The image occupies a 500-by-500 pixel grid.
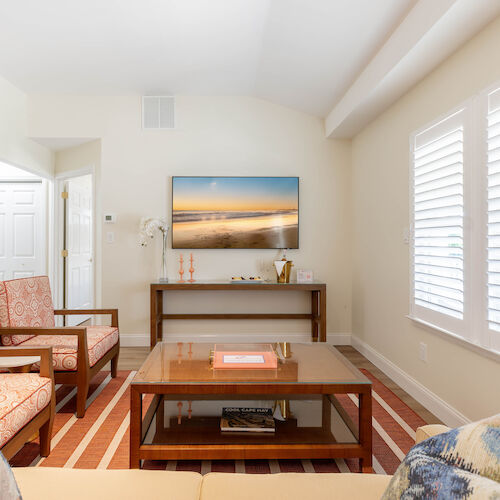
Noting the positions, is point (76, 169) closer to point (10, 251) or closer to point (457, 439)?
point (10, 251)

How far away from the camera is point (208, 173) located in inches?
175

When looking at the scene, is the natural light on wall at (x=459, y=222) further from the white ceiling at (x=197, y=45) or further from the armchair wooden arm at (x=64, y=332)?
Result: the armchair wooden arm at (x=64, y=332)

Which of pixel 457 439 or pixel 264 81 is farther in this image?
pixel 264 81

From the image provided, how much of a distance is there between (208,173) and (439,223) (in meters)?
2.62

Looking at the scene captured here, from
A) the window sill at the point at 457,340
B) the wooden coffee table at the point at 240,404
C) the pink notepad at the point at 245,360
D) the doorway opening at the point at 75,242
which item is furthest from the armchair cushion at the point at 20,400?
the doorway opening at the point at 75,242

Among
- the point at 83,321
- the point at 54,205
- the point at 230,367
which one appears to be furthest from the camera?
the point at 83,321

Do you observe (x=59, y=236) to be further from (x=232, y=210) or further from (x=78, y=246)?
(x=232, y=210)

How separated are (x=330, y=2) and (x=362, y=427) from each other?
2547mm

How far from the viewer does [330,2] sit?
258cm

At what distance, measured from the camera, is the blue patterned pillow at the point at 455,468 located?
0.60 metres

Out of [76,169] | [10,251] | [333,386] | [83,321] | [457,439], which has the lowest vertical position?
[83,321]

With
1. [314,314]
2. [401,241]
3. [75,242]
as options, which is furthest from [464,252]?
[75,242]

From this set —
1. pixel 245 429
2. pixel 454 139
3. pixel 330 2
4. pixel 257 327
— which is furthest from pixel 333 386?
pixel 257 327

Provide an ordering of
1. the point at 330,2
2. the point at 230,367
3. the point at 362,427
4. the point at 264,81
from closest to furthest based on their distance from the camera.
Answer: the point at 362,427 → the point at 230,367 → the point at 330,2 → the point at 264,81
